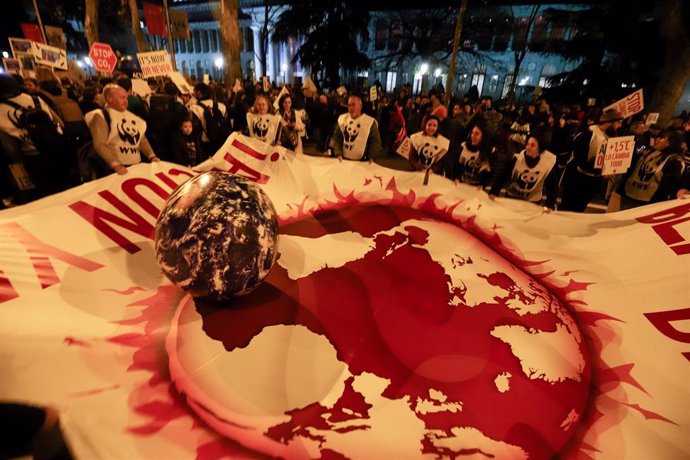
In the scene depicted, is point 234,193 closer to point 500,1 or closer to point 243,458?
point 243,458

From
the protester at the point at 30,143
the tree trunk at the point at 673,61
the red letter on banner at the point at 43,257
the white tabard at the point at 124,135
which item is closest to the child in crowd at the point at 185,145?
the white tabard at the point at 124,135

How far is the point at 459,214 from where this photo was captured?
4168mm

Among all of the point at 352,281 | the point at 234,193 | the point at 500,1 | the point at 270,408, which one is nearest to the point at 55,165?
the point at 234,193

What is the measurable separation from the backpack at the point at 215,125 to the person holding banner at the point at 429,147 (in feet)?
13.1

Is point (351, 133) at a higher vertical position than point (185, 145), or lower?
higher

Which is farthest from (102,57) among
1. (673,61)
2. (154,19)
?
(673,61)

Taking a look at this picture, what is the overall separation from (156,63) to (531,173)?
25.2ft

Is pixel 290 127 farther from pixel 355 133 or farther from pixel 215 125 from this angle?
pixel 355 133

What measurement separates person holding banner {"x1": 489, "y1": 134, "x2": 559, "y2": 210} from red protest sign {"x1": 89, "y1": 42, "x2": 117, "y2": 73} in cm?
915

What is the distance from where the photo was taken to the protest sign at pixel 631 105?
5.66 meters

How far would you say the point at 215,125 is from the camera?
7293mm

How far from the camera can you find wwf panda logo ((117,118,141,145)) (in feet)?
14.4

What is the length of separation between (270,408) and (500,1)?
35419mm

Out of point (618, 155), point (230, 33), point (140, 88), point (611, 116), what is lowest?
point (618, 155)
